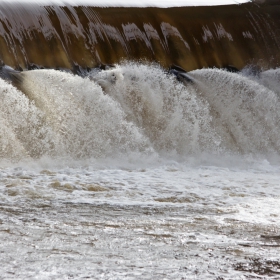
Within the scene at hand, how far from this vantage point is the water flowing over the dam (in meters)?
3.57

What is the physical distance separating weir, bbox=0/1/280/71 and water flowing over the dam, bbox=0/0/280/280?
0.8 inches

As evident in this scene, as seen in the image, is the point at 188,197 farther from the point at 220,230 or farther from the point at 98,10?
the point at 98,10

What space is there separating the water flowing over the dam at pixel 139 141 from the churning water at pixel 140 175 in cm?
2

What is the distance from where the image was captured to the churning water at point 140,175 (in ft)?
11.3

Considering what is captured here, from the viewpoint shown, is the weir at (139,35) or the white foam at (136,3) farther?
the white foam at (136,3)

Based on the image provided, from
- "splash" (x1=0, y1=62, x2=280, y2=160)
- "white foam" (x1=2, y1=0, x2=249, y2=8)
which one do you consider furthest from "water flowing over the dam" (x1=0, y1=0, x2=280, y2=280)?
"white foam" (x1=2, y1=0, x2=249, y2=8)

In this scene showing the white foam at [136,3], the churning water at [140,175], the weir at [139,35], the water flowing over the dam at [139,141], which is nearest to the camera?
the churning water at [140,175]

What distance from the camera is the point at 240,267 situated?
10.9 feet

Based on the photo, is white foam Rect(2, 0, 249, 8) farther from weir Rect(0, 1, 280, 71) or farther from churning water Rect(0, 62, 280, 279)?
churning water Rect(0, 62, 280, 279)

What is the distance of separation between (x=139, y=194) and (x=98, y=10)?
4584mm

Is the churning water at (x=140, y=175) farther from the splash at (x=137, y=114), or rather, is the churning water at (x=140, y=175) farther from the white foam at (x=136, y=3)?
the white foam at (x=136, y=3)

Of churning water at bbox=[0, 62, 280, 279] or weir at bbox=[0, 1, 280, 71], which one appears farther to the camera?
weir at bbox=[0, 1, 280, 71]

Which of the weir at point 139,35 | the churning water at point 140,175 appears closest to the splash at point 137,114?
the churning water at point 140,175

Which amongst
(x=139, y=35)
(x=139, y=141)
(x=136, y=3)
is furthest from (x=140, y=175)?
(x=136, y=3)
